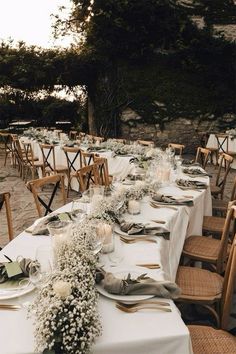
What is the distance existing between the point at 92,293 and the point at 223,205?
3.76m

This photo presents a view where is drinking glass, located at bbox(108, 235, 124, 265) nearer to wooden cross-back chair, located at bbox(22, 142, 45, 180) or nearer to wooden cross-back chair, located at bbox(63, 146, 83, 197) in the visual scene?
wooden cross-back chair, located at bbox(63, 146, 83, 197)

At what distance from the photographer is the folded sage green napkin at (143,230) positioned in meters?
2.51

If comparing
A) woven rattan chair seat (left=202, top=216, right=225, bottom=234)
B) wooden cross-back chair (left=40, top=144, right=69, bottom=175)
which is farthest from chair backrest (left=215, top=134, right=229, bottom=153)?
woven rattan chair seat (left=202, top=216, right=225, bottom=234)

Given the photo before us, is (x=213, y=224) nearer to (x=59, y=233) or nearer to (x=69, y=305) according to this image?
(x=59, y=233)

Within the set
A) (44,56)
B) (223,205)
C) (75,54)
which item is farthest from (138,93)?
(223,205)

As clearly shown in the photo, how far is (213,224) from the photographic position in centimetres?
412

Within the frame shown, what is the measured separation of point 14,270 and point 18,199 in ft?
17.9

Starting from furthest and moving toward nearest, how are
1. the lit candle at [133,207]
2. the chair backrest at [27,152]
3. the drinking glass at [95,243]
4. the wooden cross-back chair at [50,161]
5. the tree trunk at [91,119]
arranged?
the tree trunk at [91,119] → the chair backrest at [27,152] → the wooden cross-back chair at [50,161] → the lit candle at [133,207] → the drinking glass at [95,243]

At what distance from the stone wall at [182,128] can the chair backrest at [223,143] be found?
2.68 m

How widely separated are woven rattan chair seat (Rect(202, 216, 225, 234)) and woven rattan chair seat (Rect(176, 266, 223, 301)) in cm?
120

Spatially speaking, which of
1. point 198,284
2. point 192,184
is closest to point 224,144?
point 192,184

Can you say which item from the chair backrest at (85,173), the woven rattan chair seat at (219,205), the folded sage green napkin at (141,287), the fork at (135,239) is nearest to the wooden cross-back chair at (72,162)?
the chair backrest at (85,173)

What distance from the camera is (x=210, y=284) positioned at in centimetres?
263

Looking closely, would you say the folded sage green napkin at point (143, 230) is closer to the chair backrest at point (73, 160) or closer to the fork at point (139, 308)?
the fork at point (139, 308)
